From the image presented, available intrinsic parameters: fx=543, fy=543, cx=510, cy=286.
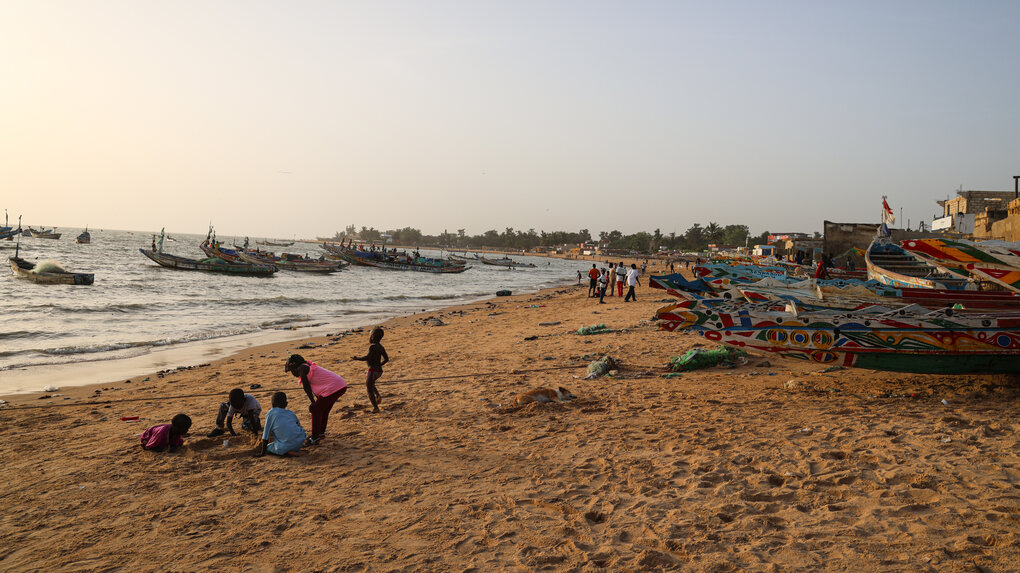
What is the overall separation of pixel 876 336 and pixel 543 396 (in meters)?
4.37

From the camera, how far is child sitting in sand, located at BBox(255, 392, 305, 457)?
5.88 meters

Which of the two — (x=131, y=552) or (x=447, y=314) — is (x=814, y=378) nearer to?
(x=131, y=552)

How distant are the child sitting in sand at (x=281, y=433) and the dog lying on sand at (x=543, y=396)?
9.07 feet

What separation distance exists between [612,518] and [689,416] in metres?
2.64

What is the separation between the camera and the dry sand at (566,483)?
377cm

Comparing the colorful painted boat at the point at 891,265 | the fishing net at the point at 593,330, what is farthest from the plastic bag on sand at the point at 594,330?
the colorful painted boat at the point at 891,265

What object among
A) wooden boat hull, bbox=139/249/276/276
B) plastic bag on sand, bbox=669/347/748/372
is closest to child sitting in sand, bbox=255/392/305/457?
plastic bag on sand, bbox=669/347/748/372

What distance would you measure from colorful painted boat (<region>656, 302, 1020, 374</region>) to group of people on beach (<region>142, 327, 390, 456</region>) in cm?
457

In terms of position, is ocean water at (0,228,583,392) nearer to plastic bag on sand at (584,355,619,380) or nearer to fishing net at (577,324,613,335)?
fishing net at (577,324,613,335)

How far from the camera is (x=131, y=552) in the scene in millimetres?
4016

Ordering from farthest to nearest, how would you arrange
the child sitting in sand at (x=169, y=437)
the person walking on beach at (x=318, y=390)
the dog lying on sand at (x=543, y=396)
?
the dog lying on sand at (x=543, y=396) < the person walking on beach at (x=318, y=390) < the child sitting in sand at (x=169, y=437)

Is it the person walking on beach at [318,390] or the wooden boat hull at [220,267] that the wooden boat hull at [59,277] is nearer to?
the wooden boat hull at [220,267]

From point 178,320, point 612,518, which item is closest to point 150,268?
point 178,320

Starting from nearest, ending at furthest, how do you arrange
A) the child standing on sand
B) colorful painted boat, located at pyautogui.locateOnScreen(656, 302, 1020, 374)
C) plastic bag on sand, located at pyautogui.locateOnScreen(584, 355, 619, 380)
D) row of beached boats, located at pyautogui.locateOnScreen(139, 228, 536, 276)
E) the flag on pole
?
colorful painted boat, located at pyautogui.locateOnScreen(656, 302, 1020, 374), the child standing on sand, plastic bag on sand, located at pyautogui.locateOnScreen(584, 355, 619, 380), the flag on pole, row of beached boats, located at pyautogui.locateOnScreen(139, 228, 536, 276)
